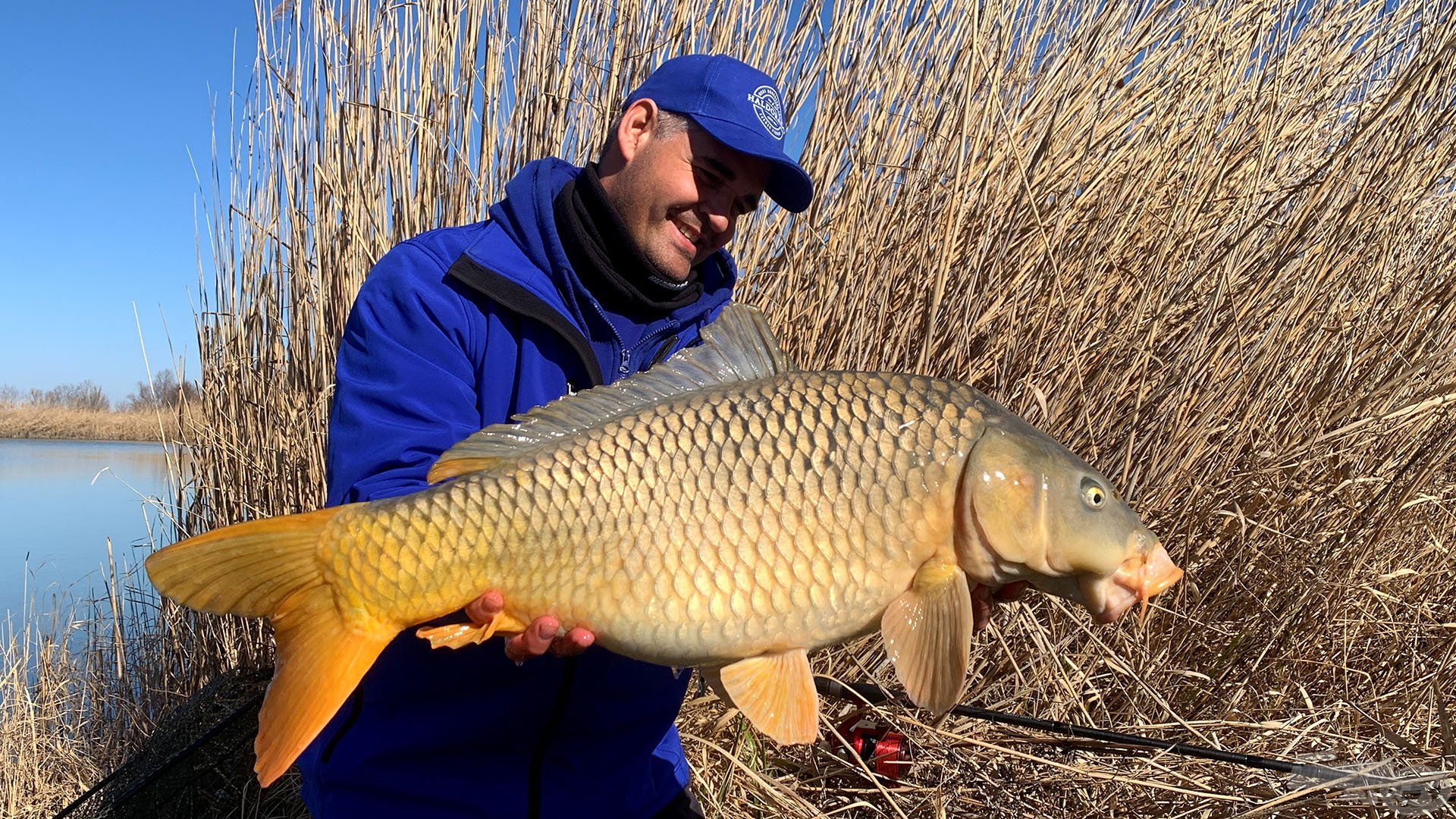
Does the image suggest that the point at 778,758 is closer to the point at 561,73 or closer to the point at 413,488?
the point at 413,488

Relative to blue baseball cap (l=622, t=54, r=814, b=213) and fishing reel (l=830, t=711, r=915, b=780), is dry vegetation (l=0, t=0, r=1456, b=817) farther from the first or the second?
blue baseball cap (l=622, t=54, r=814, b=213)

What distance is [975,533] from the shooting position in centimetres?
95

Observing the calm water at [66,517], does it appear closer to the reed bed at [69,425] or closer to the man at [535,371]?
the reed bed at [69,425]

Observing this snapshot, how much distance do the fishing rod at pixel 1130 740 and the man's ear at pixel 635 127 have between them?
75 cm

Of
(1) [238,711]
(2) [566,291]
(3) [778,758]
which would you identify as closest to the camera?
(2) [566,291]

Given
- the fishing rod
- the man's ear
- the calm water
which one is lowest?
the calm water

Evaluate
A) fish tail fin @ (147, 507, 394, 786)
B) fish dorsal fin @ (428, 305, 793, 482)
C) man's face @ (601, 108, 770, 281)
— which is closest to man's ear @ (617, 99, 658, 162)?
man's face @ (601, 108, 770, 281)

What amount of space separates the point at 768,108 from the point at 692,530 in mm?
666

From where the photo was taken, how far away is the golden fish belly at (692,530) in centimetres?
91

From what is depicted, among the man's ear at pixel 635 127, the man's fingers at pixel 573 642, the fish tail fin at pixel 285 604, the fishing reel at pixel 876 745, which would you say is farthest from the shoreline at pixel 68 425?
the man's fingers at pixel 573 642

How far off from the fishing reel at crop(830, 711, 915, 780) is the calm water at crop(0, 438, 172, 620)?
177 cm

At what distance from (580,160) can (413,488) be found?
4.25 feet

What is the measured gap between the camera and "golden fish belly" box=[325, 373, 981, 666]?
91 cm

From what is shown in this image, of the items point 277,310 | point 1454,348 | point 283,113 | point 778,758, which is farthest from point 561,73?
point 1454,348
